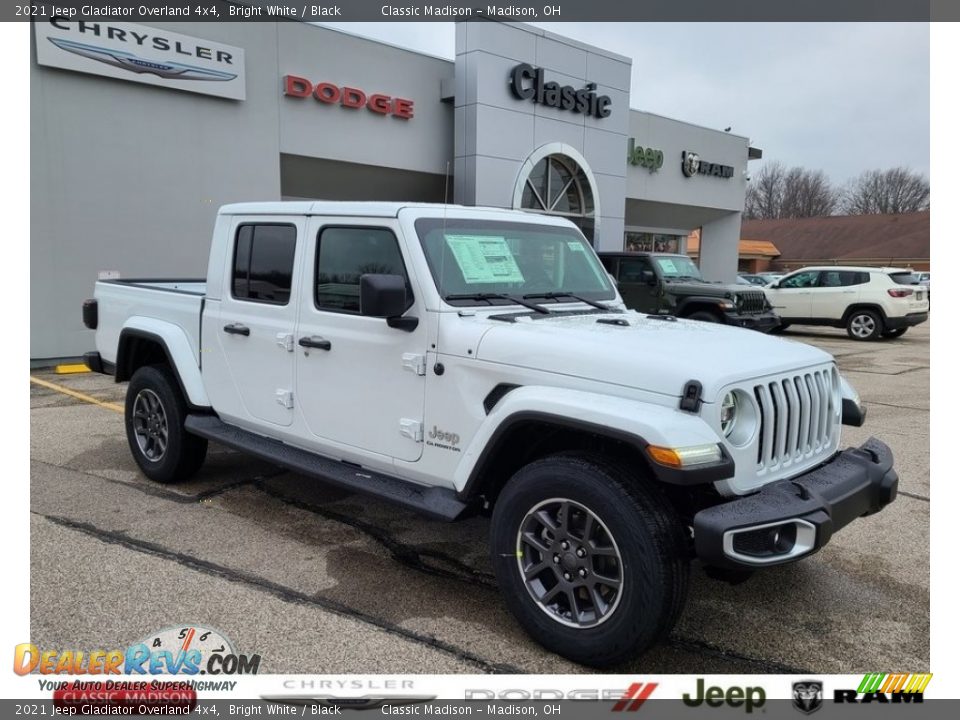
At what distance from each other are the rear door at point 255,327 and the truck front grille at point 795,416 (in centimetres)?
272

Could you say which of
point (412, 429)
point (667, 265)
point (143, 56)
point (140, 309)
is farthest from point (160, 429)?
point (667, 265)

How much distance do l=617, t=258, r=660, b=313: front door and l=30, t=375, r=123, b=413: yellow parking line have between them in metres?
8.48

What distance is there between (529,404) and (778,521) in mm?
1107

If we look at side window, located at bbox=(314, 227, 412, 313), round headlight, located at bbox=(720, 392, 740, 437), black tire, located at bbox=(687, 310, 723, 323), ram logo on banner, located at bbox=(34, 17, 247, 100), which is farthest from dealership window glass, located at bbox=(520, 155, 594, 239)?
round headlight, located at bbox=(720, 392, 740, 437)

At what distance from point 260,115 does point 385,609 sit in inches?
443

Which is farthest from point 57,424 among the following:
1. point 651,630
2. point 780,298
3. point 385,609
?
point 780,298

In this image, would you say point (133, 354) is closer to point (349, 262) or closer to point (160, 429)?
point (160, 429)

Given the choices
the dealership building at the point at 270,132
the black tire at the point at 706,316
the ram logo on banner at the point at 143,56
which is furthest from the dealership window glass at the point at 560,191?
the ram logo on banner at the point at 143,56

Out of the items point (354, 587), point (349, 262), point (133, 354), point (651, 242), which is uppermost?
point (651, 242)

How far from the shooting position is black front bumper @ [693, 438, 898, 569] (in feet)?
8.95

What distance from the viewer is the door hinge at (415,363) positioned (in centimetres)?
365

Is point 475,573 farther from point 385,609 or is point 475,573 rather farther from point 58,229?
point 58,229

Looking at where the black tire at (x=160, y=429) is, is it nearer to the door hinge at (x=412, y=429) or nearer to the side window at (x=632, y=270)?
the door hinge at (x=412, y=429)

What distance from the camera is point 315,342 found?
414 centimetres
